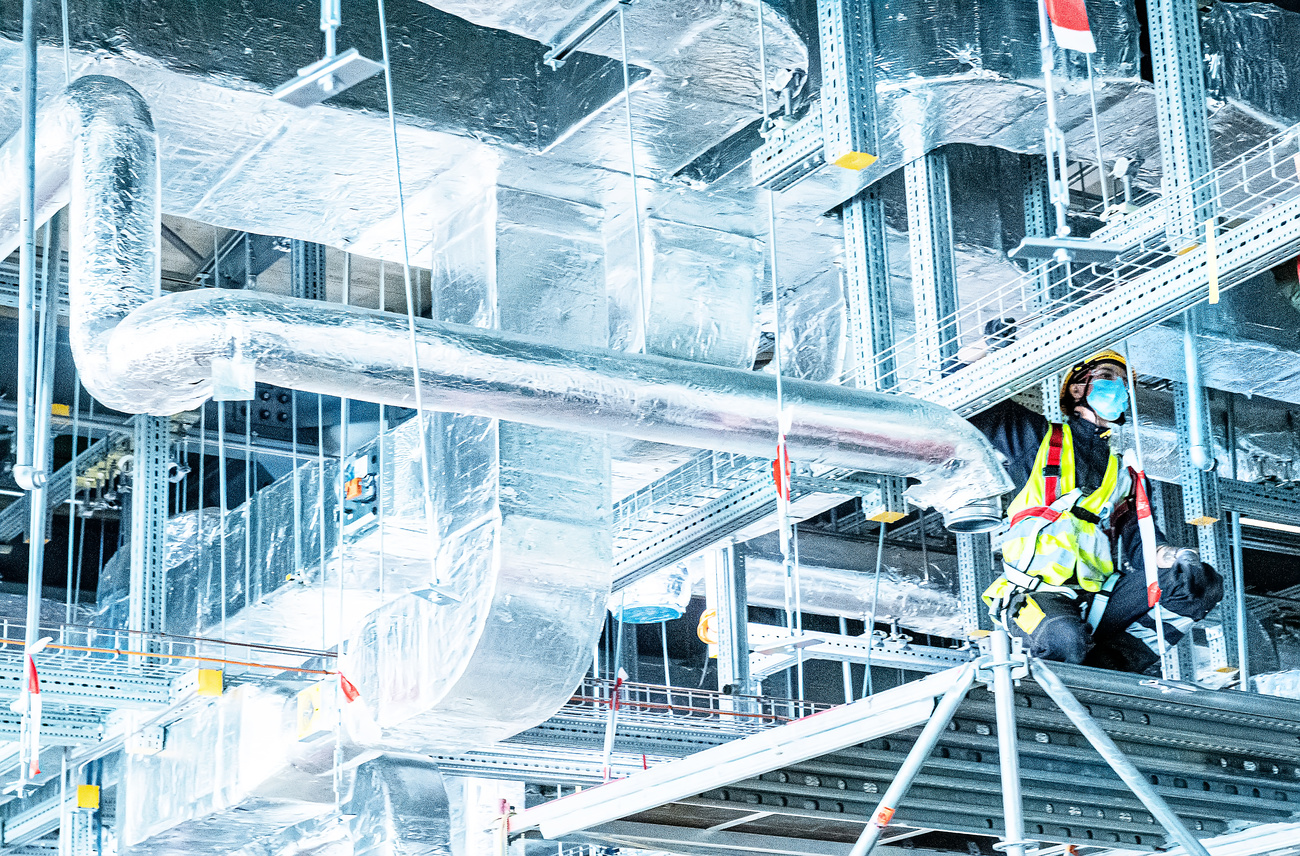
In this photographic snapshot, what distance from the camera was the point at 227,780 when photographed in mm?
8992

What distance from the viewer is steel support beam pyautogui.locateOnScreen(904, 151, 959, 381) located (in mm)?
6758

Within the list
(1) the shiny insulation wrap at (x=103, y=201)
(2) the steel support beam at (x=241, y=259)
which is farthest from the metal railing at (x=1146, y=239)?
(2) the steel support beam at (x=241, y=259)

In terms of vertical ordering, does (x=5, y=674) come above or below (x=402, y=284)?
below

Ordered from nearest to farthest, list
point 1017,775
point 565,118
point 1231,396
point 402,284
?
point 1017,775 → point 565,118 → point 1231,396 → point 402,284

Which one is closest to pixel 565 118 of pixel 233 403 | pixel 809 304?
pixel 809 304

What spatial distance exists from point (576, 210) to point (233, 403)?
11.4 ft

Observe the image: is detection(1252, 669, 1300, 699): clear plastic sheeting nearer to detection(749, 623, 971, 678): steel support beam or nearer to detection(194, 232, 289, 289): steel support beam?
detection(749, 623, 971, 678): steel support beam

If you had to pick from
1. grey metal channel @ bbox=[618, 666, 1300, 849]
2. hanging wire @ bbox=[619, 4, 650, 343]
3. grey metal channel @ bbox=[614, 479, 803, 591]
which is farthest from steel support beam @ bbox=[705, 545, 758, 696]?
grey metal channel @ bbox=[618, 666, 1300, 849]

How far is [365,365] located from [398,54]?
4.76 ft

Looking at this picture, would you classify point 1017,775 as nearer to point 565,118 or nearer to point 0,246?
point 565,118

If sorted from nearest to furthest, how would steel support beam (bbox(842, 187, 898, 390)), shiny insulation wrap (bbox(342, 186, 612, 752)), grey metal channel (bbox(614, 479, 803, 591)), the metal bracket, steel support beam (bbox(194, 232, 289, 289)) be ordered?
the metal bracket < shiny insulation wrap (bbox(342, 186, 612, 752)) < steel support beam (bbox(842, 187, 898, 390)) < grey metal channel (bbox(614, 479, 803, 591)) < steel support beam (bbox(194, 232, 289, 289))

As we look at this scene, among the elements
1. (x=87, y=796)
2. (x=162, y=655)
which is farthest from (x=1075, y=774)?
(x=87, y=796)

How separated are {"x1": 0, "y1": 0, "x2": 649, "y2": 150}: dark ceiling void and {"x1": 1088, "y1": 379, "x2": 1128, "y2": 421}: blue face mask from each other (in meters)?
1.87

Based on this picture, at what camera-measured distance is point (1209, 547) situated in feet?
27.0
